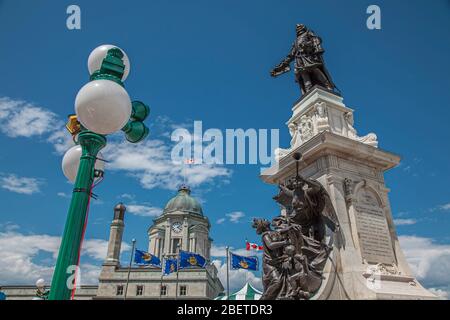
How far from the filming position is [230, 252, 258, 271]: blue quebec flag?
27.4 metres

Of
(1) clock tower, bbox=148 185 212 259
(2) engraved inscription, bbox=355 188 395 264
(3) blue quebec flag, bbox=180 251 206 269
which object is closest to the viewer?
(2) engraved inscription, bbox=355 188 395 264

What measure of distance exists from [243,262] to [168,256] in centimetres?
3825

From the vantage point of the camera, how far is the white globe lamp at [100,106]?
4715 millimetres

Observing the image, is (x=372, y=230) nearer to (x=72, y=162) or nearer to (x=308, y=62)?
(x=308, y=62)

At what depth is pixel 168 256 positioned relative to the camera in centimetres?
6228

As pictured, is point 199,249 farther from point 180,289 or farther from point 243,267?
point 243,267

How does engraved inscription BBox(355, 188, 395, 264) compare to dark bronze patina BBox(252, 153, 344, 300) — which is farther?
engraved inscription BBox(355, 188, 395, 264)

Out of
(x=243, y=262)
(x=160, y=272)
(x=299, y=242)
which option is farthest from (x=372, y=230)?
(x=160, y=272)

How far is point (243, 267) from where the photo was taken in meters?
27.3

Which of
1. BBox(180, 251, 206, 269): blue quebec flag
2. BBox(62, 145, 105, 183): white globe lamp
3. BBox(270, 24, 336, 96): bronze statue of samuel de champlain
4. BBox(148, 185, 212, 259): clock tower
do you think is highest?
BBox(148, 185, 212, 259): clock tower

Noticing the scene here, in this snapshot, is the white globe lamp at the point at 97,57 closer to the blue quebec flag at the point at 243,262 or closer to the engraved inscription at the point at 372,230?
the engraved inscription at the point at 372,230

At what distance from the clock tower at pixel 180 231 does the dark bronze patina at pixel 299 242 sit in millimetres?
59074

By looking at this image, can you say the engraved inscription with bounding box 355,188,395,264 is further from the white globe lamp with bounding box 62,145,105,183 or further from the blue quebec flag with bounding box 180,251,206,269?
the blue quebec flag with bounding box 180,251,206,269

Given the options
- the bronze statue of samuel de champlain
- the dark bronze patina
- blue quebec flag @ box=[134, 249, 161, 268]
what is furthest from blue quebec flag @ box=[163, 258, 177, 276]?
the dark bronze patina
